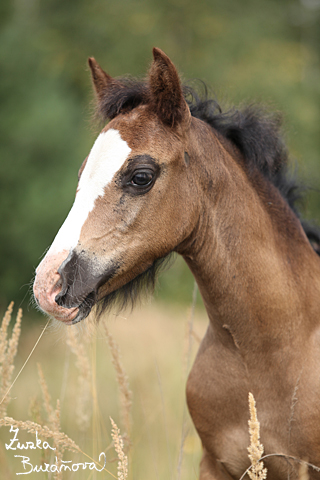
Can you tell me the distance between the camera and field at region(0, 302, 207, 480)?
3.15 metres

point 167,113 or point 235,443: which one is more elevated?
point 167,113

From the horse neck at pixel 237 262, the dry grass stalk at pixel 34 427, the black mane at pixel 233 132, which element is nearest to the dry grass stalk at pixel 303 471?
the horse neck at pixel 237 262

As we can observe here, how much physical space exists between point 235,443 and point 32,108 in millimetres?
7862

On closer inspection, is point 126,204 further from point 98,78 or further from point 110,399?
point 110,399

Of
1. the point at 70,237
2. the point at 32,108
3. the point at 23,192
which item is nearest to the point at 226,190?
the point at 70,237

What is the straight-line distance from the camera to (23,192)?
8656 mm

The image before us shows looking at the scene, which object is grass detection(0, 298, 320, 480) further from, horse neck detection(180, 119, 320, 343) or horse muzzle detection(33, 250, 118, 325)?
horse neck detection(180, 119, 320, 343)

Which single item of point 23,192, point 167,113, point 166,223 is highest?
point 23,192

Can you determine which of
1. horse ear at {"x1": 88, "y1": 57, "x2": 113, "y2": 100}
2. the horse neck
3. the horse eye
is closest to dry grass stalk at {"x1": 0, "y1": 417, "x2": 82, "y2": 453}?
the horse neck

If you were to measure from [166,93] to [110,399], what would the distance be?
5.16 metres

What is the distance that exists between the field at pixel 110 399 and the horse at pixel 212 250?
429mm

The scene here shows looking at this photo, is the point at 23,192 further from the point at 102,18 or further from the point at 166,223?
the point at 102,18

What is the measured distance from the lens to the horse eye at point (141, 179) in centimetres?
255

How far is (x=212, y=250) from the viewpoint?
284cm
